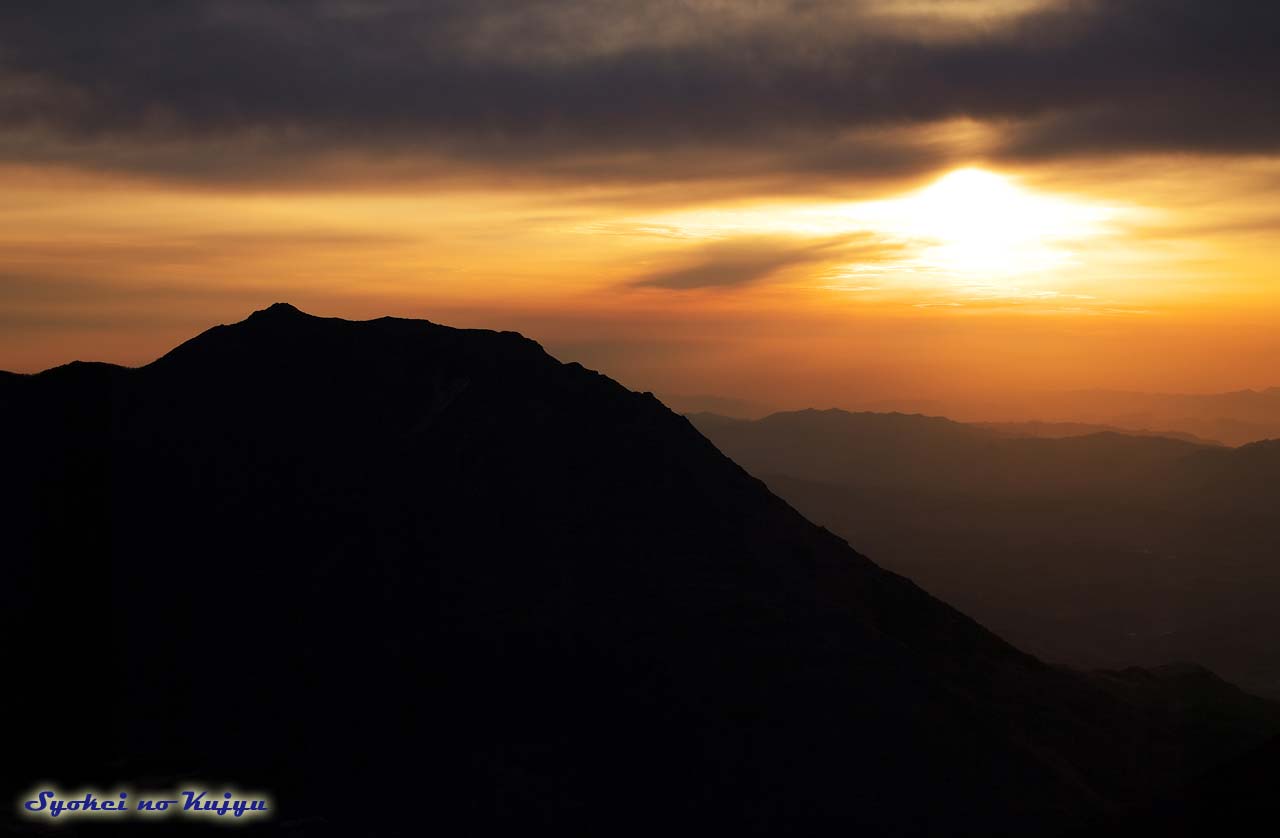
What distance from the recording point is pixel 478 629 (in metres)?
51.3

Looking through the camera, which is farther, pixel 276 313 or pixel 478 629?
pixel 276 313

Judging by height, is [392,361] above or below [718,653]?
above

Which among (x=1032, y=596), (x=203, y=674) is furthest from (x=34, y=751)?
(x=1032, y=596)

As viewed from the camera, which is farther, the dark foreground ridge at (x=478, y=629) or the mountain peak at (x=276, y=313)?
the mountain peak at (x=276, y=313)

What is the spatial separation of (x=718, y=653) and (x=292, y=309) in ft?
123

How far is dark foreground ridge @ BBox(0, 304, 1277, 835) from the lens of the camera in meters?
44.5

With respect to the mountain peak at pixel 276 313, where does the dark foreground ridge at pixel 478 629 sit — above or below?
below

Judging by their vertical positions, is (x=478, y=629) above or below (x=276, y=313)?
below

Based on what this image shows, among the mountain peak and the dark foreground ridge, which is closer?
the dark foreground ridge

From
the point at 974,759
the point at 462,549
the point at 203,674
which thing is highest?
the point at 462,549

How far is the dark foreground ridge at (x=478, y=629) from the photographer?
4453 centimetres

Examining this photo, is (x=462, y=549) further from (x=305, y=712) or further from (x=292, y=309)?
(x=292, y=309)

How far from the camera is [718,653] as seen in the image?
49.9m

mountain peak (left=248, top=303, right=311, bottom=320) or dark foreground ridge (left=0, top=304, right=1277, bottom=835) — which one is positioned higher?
mountain peak (left=248, top=303, right=311, bottom=320)
